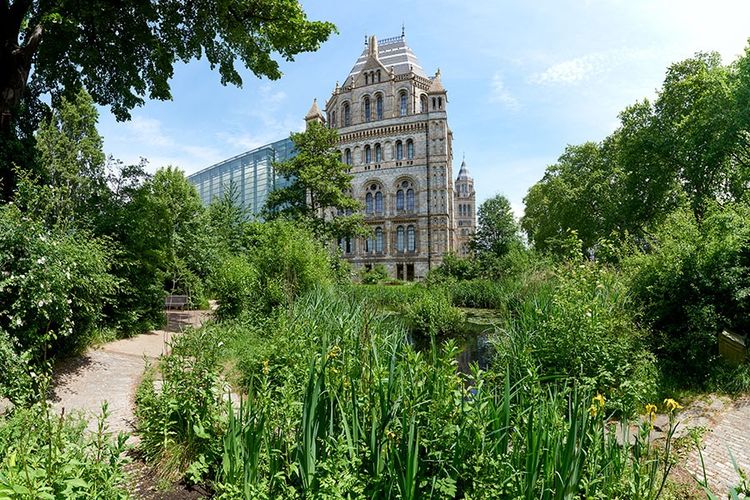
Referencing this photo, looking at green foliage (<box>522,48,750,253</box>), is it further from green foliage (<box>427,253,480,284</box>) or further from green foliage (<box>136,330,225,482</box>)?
green foliage (<box>136,330,225,482</box>)

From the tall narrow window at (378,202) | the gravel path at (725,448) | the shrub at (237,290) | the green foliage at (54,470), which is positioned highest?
the tall narrow window at (378,202)

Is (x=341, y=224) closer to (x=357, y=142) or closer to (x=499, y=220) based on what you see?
(x=499, y=220)

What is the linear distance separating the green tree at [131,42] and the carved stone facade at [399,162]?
91.0 feet

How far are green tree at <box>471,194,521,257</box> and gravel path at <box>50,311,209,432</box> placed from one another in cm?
2575

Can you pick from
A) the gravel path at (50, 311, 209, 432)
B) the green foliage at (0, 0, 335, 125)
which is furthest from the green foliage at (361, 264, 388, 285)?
the gravel path at (50, 311, 209, 432)

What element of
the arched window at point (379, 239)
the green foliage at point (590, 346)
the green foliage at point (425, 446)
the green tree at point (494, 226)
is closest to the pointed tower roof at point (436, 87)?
the green tree at point (494, 226)

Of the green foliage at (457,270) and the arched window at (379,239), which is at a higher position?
the arched window at (379,239)

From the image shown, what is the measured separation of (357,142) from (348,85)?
674 centimetres

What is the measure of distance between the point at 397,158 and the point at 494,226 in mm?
12473

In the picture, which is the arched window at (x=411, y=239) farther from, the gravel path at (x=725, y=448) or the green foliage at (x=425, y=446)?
the green foliage at (x=425, y=446)

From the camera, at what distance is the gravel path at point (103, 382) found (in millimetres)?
4281

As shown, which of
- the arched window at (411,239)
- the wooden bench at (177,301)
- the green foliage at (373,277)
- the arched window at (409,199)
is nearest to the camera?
the wooden bench at (177,301)

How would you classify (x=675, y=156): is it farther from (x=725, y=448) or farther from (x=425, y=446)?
(x=425, y=446)

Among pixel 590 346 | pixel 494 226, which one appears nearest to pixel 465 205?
pixel 494 226
